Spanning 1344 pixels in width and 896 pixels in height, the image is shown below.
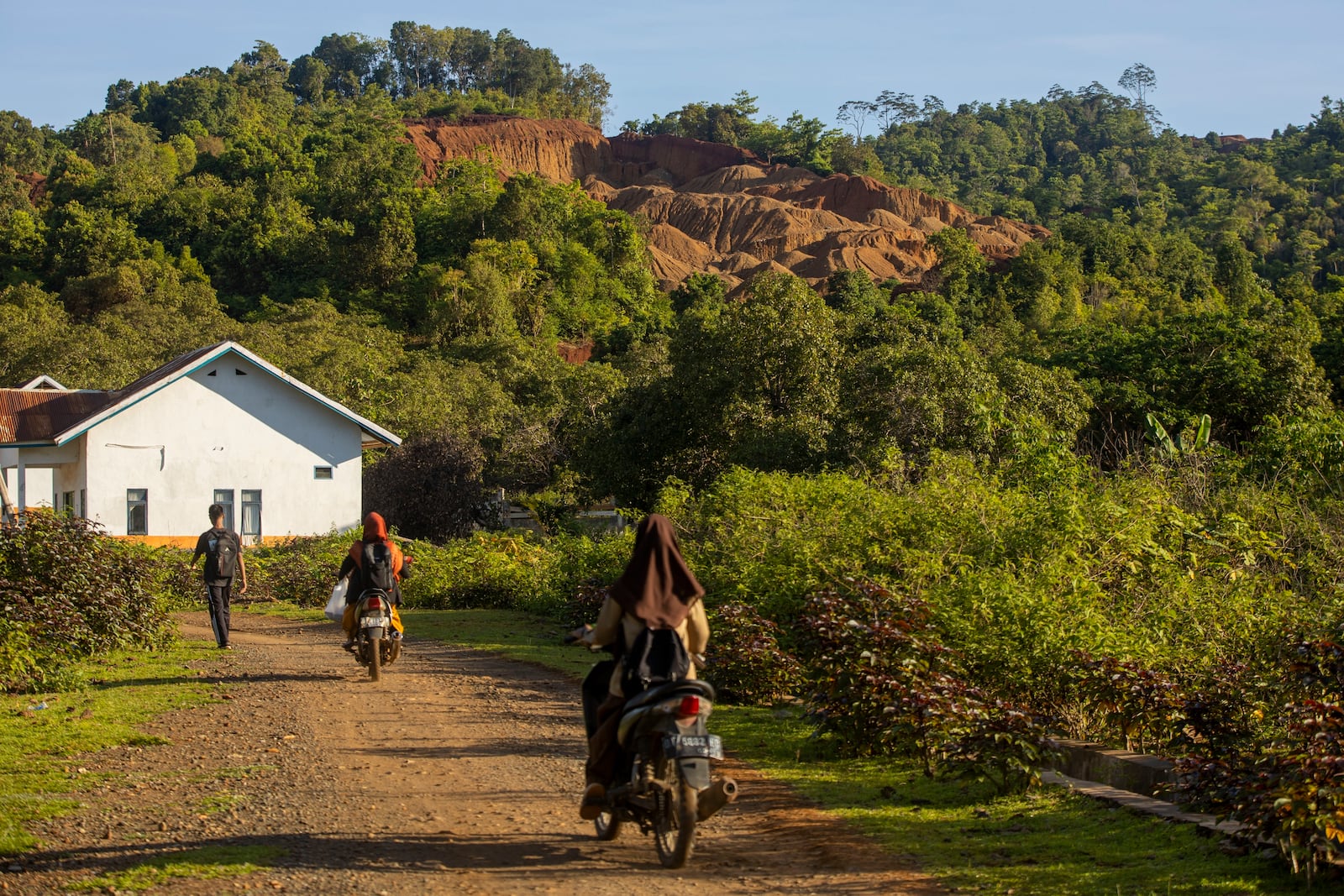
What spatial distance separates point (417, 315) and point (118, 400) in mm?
44699

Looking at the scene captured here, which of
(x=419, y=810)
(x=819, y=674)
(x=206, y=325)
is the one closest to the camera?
(x=419, y=810)

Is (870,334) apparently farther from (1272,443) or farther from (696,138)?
(696,138)

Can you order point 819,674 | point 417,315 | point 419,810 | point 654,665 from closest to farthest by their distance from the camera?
point 654,665, point 419,810, point 819,674, point 417,315

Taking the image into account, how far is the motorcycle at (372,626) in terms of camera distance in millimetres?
11961

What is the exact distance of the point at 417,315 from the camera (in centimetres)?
7206

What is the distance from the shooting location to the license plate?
5660mm

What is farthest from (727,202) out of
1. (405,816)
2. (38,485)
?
(405,816)

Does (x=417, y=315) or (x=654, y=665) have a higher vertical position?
(x=417, y=315)

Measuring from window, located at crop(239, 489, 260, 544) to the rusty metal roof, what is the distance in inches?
155

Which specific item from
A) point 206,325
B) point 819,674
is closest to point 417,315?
point 206,325

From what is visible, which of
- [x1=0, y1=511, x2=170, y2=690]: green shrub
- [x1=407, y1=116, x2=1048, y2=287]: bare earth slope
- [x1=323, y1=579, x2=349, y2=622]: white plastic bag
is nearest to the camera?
[x1=0, y1=511, x2=170, y2=690]: green shrub

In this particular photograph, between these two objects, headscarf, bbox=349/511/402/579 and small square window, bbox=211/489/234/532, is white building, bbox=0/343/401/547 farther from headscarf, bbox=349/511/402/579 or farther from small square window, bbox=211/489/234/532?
headscarf, bbox=349/511/402/579

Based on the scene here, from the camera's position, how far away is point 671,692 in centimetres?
584

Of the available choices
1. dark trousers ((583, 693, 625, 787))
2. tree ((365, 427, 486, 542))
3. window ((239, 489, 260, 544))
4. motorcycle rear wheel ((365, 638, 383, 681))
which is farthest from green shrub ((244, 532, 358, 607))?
dark trousers ((583, 693, 625, 787))
